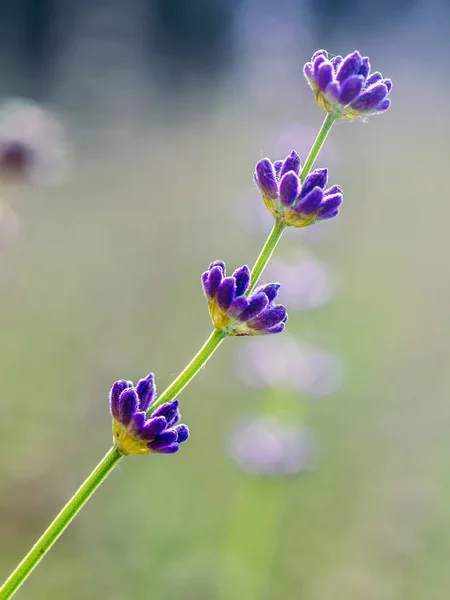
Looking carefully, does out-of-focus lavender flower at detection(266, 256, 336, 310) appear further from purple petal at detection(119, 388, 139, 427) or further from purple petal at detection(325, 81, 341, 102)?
purple petal at detection(119, 388, 139, 427)

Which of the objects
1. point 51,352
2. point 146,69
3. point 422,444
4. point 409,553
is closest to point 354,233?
point 422,444

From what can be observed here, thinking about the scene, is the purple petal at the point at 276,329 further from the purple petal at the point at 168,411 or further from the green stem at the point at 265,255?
the purple petal at the point at 168,411

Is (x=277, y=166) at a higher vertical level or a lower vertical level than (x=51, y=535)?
higher

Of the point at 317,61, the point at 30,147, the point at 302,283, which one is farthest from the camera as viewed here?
the point at 302,283

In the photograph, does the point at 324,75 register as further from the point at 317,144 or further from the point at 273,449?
the point at 273,449

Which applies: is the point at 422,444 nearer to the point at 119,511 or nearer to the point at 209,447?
the point at 209,447

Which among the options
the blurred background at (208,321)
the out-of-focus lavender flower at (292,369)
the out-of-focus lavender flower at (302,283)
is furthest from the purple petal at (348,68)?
the out-of-focus lavender flower at (292,369)

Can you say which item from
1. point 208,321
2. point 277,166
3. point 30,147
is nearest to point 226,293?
point 277,166
